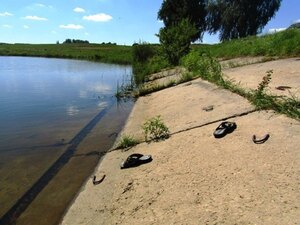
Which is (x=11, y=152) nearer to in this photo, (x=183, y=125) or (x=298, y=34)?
(x=183, y=125)

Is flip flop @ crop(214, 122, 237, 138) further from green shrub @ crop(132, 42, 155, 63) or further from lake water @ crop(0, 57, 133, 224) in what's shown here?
green shrub @ crop(132, 42, 155, 63)

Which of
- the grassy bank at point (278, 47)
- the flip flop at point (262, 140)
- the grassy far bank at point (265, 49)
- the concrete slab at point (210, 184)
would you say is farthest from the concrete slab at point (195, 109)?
the grassy bank at point (278, 47)

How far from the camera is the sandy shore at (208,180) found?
3.14 m

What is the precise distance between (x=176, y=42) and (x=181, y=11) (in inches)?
766

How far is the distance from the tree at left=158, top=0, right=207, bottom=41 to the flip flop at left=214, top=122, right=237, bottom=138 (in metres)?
35.1

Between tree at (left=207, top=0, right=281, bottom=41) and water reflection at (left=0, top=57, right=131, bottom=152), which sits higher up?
tree at (left=207, top=0, right=281, bottom=41)

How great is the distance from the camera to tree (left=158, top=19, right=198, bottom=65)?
21078 millimetres

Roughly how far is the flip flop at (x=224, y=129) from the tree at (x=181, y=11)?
35.1 metres

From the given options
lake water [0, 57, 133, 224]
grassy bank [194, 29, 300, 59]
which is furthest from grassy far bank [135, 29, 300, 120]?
lake water [0, 57, 133, 224]

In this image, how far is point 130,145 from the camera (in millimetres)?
6316

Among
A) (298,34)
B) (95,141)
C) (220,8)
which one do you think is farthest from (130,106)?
(220,8)

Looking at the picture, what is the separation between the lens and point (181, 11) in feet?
128

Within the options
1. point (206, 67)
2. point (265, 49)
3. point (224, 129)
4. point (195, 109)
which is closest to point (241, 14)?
point (265, 49)

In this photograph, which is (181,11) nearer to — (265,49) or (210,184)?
(265,49)
